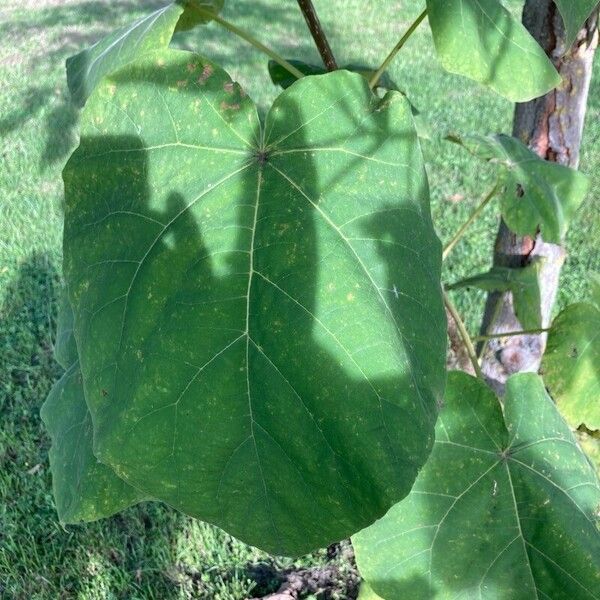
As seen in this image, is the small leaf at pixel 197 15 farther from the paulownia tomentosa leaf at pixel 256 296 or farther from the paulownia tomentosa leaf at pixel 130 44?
the paulownia tomentosa leaf at pixel 256 296

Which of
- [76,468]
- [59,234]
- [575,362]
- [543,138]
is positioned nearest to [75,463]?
[76,468]

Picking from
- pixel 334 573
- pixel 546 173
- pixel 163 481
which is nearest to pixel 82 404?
pixel 163 481

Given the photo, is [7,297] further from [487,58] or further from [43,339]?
[487,58]

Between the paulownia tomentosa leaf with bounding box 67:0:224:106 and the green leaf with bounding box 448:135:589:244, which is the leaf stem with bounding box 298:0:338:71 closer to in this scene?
the paulownia tomentosa leaf with bounding box 67:0:224:106

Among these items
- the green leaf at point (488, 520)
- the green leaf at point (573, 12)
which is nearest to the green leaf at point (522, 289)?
the green leaf at point (488, 520)

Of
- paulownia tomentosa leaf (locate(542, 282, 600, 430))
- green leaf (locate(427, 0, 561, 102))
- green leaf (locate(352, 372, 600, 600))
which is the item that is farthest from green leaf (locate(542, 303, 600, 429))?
green leaf (locate(427, 0, 561, 102))

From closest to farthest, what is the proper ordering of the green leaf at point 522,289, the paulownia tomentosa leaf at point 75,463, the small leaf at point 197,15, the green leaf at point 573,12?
the green leaf at point 573,12, the paulownia tomentosa leaf at point 75,463, the small leaf at point 197,15, the green leaf at point 522,289

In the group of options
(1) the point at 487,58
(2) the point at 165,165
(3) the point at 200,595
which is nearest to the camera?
(2) the point at 165,165
